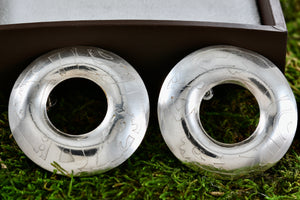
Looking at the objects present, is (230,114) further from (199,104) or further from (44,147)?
(44,147)

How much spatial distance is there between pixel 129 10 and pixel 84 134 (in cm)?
40

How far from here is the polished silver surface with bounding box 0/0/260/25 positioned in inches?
46.9

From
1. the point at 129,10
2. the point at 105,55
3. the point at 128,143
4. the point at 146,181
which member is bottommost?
the point at 146,181

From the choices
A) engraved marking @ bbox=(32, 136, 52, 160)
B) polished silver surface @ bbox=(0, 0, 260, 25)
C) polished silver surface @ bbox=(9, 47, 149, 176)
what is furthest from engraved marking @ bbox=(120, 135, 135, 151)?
polished silver surface @ bbox=(0, 0, 260, 25)

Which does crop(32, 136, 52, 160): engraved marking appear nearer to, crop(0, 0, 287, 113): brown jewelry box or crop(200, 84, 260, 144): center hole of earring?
crop(0, 0, 287, 113): brown jewelry box

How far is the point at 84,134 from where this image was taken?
3.58 feet

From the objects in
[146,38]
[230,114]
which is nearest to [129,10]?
[146,38]

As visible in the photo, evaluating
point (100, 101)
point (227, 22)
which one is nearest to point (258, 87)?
point (227, 22)

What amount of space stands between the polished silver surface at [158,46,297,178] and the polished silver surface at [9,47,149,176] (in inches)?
A: 3.6

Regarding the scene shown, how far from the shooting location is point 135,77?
1.14 metres

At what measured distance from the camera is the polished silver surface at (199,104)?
3.53 ft

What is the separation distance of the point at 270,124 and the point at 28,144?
66 cm

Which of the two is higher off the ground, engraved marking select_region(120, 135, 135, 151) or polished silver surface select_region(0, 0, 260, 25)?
polished silver surface select_region(0, 0, 260, 25)

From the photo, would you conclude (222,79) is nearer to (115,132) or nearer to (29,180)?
(115,132)
